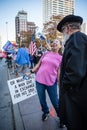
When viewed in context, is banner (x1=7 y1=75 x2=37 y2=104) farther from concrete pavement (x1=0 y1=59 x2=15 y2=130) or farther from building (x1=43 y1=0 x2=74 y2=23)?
building (x1=43 y1=0 x2=74 y2=23)

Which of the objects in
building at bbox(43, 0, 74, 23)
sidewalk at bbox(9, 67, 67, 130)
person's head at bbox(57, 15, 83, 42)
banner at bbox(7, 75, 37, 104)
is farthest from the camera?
building at bbox(43, 0, 74, 23)

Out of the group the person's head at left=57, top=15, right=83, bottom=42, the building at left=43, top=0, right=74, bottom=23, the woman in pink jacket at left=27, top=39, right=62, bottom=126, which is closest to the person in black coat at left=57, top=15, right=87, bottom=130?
the person's head at left=57, top=15, right=83, bottom=42

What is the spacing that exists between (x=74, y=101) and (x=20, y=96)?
268 centimetres

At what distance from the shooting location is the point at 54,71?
3.83 meters

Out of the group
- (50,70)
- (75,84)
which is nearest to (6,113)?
(50,70)

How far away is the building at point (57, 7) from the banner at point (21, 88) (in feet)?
211

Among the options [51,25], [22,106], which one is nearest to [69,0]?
[51,25]

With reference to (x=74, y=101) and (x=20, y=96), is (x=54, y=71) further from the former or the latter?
(x=74, y=101)

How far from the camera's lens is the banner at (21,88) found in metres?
4.45

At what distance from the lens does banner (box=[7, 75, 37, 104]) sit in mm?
4445

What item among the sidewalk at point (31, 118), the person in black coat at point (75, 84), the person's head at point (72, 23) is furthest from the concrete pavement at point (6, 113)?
the person's head at point (72, 23)

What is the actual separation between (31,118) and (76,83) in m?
2.74

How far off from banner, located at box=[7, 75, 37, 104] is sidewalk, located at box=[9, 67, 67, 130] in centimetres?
44

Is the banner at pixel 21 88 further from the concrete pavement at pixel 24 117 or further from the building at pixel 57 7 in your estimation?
the building at pixel 57 7
